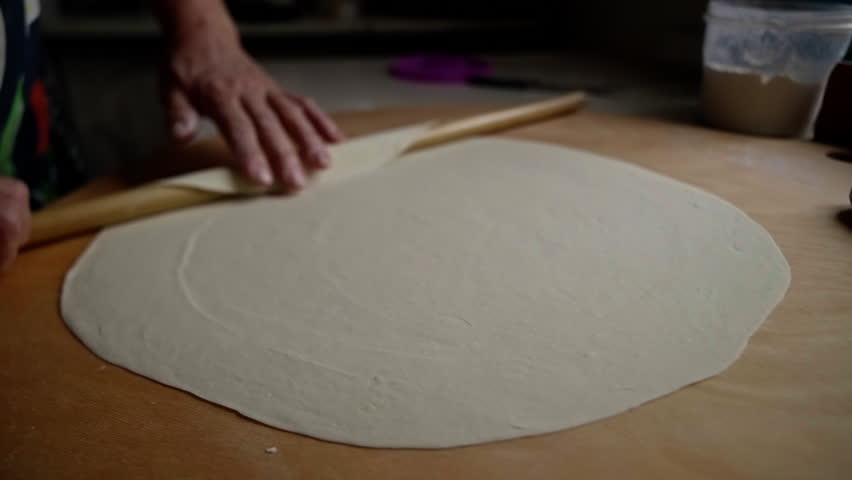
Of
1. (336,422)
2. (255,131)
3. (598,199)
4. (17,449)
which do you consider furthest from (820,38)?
(17,449)

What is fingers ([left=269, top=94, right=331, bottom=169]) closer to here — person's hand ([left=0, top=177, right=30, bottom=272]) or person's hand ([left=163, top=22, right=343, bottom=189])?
person's hand ([left=163, top=22, right=343, bottom=189])

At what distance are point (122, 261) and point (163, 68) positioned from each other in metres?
0.44

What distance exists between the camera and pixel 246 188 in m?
0.92

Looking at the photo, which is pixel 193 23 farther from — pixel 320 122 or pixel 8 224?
pixel 8 224

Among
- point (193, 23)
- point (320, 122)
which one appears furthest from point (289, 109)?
point (193, 23)

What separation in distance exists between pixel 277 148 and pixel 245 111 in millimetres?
92

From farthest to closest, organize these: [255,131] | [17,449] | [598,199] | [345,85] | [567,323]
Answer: [345,85]
[255,131]
[598,199]
[567,323]
[17,449]

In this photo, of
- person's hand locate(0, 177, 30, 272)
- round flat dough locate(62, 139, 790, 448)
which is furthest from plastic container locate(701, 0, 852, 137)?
person's hand locate(0, 177, 30, 272)

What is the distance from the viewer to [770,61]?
111 centimetres

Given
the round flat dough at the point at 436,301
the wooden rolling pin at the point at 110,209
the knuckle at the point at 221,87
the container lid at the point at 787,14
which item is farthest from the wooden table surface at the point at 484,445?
the container lid at the point at 787,14

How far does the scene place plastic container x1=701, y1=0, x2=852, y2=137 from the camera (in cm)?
106

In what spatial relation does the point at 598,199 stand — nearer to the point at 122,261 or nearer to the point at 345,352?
the point at 345,352

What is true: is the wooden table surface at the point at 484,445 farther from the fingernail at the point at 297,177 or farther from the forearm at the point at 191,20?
the forearm at the point at 191,20

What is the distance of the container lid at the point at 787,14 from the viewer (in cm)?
104
